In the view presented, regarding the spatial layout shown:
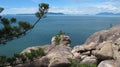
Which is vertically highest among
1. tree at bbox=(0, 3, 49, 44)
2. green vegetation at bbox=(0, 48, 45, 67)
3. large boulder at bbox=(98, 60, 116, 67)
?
tree at bbox=(0, 3, 49, 44)

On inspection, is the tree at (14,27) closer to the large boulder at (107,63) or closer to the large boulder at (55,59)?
the large boulder at (55,59)

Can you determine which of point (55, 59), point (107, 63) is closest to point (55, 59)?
point (55, 59)

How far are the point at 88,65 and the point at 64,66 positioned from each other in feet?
5.22

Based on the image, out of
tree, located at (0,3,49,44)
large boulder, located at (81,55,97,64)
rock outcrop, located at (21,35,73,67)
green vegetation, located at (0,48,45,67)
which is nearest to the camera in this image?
tree, located at (0,3,49,44)

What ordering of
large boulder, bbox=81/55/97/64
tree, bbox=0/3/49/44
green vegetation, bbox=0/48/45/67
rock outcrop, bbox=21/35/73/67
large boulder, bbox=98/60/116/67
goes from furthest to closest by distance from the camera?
large boulder, bbox=81/55/97/64 → rock outcrop, bbox=21/35/73/67 → large boulder, bbox=98/60/116/67 → green vegetation, bbox=0/48/45/67 → tree, bbox=0/3/49/44

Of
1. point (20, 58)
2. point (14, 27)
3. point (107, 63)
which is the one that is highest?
point (14, 27)

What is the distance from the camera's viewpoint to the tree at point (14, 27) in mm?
18031

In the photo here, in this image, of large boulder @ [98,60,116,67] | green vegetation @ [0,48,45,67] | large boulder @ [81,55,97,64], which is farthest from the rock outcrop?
green vegetation @ [0,48,45,67]

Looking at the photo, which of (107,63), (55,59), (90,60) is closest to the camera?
(107,63)

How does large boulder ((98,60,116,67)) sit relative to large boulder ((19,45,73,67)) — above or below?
above

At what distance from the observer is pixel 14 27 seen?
18.3 metres

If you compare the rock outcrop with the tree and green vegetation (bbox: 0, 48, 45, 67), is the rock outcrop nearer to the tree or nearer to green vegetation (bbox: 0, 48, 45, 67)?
green vegetation (bbox: 0, 48, 45, 67)

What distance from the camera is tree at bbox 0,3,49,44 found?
18.0 metres

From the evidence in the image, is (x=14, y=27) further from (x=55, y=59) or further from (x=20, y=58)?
(x=55, y=59)
